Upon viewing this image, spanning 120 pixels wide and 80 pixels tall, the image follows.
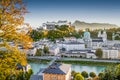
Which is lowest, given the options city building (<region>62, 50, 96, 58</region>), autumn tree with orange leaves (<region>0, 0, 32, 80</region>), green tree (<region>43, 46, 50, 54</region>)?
city building (<region>62, 50, 96, 58</region>)

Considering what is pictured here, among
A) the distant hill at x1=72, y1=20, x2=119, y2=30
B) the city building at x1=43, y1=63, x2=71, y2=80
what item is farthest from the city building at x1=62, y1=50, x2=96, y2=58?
the distant hill at x1=72, y1=20, x2=119, y2=30

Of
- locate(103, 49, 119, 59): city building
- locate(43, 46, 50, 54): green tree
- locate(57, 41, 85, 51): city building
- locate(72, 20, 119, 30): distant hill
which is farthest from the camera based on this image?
Result: locate(72, 20, 119, 30): distant hill

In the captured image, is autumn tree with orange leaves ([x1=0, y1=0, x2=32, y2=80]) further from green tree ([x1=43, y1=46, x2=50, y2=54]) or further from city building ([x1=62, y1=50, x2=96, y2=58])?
green tree ([x1=43, y1=46, x2=50, y2=54])

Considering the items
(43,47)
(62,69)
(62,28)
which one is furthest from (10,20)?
(62,28)

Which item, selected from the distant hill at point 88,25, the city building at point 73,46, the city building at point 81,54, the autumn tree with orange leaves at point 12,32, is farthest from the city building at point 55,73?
the distant hill at point 88,25

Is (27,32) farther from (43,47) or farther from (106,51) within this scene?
(43,47)

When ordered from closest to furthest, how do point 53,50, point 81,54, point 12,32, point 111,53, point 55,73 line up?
point 12,32 → point 55,73 → point 111,53 → point 81,54 → point 53,50

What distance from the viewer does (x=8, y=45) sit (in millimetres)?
1554

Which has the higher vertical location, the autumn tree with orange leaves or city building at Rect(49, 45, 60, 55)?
the autumn tree with orange leaves

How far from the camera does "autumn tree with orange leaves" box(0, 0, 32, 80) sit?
1509 millimetres

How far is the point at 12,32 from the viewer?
1.53m

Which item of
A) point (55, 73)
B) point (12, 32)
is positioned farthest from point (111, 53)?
point (12, 32)

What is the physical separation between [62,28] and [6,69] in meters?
16.8

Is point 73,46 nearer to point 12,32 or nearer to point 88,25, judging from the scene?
point 12,32
